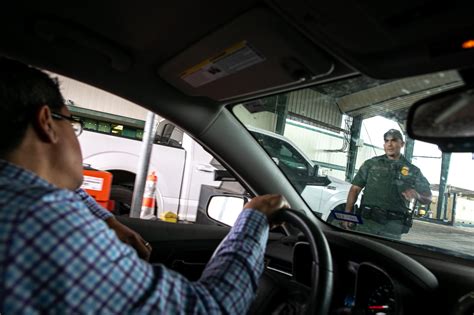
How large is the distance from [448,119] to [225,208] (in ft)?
7.68

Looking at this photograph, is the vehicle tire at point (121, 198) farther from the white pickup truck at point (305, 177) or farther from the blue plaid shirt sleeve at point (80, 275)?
the blue plaid shirt sleeve at point (80, 275)

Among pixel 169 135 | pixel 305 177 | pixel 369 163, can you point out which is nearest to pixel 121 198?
pixel 169 135

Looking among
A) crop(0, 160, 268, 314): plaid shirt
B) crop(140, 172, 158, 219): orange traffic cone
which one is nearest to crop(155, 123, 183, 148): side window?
crop(140, 172, 158, 219): orange traffic cone

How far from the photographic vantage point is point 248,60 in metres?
1.89

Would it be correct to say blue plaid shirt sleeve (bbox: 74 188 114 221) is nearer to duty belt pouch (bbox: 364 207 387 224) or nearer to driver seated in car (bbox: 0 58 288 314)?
driver seated in car (bbox: 0 58 288 314)

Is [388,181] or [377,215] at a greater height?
[388,181]

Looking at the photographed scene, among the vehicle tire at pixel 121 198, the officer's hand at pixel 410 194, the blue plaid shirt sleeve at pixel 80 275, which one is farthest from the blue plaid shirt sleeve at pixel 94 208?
the vehicle tire at pixel 121 198

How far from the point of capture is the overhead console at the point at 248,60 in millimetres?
1614

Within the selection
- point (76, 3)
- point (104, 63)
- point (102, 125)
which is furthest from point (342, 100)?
point (102, 125)

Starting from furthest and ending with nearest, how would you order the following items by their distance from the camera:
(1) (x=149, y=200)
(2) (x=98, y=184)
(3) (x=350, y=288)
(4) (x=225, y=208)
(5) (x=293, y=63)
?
(1) (x=149, y=200)
(2) (x=98, y=184)
(4) (x=225, y=208)
(3) (x=350, y=288)
(5) (x=293, y=63)

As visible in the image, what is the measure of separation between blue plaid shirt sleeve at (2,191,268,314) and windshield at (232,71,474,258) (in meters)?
1.39

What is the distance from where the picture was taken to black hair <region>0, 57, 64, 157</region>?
1.15 m

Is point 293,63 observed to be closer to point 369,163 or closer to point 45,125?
point 45,125

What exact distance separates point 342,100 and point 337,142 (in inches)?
26.4
